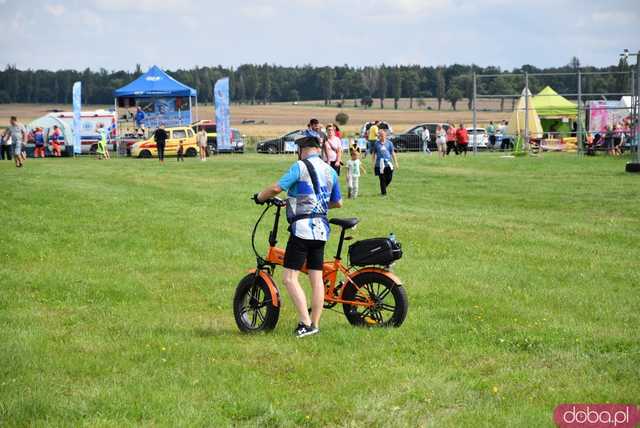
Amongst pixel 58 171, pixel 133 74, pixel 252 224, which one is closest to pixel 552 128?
pixel 58 171

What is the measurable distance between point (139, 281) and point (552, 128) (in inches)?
1720

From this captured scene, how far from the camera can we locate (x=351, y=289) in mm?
9039

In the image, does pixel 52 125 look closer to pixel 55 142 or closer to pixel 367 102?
pixel 55 142

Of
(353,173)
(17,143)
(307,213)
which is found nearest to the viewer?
(307,213)

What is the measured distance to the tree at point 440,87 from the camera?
131663mm

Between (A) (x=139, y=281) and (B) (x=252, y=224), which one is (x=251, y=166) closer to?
(B) (x=252, y=224)

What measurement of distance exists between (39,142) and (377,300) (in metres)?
42.2

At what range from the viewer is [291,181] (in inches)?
336

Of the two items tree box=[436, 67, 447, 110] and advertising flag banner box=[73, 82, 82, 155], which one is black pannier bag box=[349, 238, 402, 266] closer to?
advertising flag banner box=[73, 82, 82, 155]

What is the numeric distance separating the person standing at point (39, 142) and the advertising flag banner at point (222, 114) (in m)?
8.69

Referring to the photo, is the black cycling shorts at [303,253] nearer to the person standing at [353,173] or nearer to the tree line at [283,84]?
the person standing at [353,173]

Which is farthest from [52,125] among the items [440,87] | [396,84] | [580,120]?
[396,84]

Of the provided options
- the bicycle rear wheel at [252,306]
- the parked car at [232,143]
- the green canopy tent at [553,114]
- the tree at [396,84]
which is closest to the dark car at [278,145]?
the parked car at [232,143]

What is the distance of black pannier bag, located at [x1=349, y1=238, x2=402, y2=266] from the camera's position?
28.6 ft
